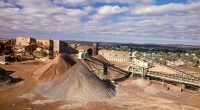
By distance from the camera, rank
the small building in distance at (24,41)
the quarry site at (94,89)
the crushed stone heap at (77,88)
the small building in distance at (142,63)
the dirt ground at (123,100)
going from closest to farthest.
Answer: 1. the dirt ground at (123,100)
2. the quarry site at (94,89)
3. the crushed stone heap at (77,88)
4. the small building in distance at (142,63)
5. the small building in distance at (24,41)

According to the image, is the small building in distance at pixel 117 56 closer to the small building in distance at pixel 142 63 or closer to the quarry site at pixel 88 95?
the small building in distance at pixel 142 63

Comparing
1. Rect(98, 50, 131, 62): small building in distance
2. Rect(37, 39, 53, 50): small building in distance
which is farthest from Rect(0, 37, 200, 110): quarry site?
Rect(98, 50, 131, 62): small building in distance

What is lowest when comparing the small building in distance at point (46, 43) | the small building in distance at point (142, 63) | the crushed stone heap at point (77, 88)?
the crushed stone heap at point (77, 88)

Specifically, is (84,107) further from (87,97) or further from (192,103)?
(192,103)

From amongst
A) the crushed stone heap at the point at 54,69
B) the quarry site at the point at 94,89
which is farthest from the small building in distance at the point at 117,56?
the crushed stone heap at the point at 54,69

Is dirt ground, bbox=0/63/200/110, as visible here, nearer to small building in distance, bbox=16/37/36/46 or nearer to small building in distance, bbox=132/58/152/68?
small building in distance, bbox=132/58/152/68

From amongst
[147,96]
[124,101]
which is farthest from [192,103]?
[124,101]

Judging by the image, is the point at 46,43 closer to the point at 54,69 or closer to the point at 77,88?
the point at 54,69
